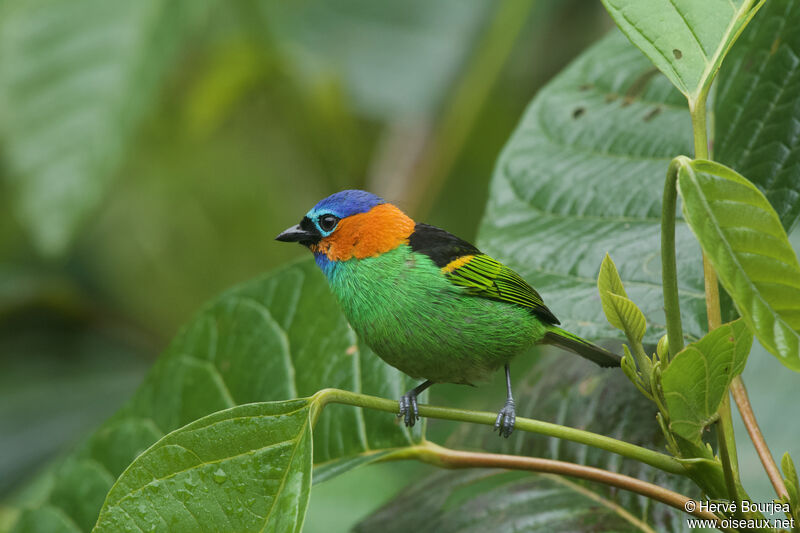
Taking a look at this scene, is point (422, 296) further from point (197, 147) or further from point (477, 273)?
point (197, 147)

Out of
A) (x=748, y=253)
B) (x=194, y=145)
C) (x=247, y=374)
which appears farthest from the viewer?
(x=194, y=145)

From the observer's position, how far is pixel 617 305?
4.08 feet

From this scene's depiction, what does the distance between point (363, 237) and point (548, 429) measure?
2.11ft

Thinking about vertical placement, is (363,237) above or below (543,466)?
above

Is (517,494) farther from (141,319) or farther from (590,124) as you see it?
(141,319)

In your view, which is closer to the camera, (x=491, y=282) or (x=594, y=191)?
(x=491, y=282)

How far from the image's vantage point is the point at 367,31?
4.73 meters

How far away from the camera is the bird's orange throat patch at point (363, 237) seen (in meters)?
1.71

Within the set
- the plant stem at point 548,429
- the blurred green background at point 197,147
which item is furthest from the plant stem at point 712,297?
the blurred green background at point 197,147

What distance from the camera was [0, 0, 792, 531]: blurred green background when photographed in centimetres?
328

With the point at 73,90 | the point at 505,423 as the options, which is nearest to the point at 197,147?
the point at 73,90

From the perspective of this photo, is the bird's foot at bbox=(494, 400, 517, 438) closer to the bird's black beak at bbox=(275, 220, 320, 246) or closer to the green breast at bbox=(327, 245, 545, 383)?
the green breast at bbox=(327, 245, 545, 383)

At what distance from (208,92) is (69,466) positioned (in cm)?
243

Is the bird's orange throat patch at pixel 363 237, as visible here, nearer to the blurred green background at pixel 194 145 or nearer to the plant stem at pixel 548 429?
the plant stem at pixel 548 429
